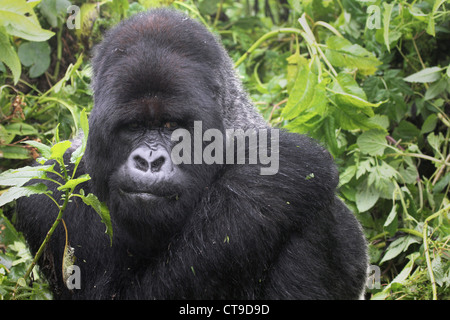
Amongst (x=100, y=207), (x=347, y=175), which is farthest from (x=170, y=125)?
(x=347, y=175)

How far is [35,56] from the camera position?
16.4 feet

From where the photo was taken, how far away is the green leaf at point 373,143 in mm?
4312

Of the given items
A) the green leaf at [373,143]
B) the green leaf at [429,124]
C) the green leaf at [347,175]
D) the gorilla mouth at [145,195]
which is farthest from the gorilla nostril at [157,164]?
the green leaf at [429,124]

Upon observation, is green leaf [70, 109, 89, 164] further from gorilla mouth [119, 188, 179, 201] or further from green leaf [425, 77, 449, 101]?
green leaf [425, 77, 449, 101]

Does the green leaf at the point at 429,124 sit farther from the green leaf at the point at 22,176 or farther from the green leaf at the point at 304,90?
the green leaf at the point at 22,176

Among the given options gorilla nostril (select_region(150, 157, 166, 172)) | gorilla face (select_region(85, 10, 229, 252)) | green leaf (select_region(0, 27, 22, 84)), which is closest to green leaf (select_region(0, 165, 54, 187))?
gorilla face (select_region(85, 10, 229, 252))

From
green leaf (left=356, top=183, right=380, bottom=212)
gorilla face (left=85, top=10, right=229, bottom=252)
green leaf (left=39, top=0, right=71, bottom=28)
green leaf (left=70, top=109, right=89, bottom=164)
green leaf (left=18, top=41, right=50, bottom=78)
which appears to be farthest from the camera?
green leaf (left=18, top=41, right=50, bottom=78)

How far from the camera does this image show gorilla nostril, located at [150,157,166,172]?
2994 millimetres

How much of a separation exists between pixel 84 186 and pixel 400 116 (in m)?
2.38

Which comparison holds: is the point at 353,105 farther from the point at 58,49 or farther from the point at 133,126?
the point at 58,49

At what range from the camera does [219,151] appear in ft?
10.9

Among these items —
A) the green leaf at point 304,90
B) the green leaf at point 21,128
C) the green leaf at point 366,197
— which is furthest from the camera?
the green leaf at point 21,128

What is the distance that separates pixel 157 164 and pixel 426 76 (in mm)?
2428
